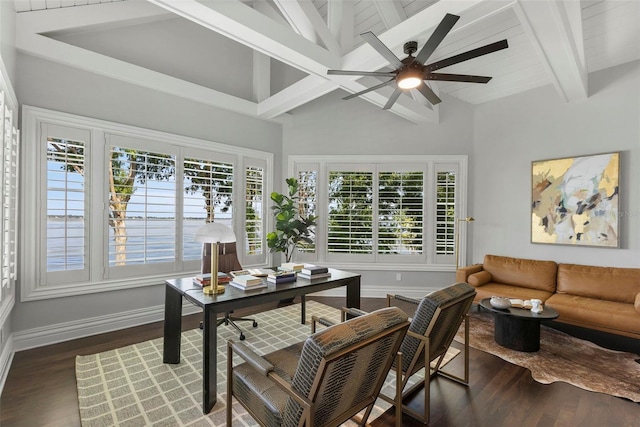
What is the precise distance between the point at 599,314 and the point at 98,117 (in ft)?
19.9

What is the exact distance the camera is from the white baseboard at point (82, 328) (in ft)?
10.2

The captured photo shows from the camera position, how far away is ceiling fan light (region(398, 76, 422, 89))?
2.66 m

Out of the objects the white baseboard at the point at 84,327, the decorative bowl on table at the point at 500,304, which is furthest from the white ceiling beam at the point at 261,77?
the decorative bowl on table at the point at 500,304

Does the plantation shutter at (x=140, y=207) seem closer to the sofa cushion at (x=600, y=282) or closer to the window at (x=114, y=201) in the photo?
the window at (x=114, y=201)

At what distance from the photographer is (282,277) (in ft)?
9.44

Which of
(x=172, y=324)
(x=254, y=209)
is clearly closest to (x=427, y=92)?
(x=254, y=209)

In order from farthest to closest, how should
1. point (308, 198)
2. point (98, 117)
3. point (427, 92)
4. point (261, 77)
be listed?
point (308, 198), point (261, 77), point (98, 117), point (427, 92)

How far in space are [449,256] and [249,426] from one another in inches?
169

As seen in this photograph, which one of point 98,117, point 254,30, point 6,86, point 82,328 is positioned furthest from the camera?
point 98,117

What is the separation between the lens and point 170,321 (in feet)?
9.06

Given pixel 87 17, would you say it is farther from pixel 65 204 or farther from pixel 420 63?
pixel 420 63

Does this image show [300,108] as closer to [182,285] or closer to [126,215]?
[126,215]

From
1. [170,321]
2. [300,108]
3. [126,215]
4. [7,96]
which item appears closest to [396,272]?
[300,108]

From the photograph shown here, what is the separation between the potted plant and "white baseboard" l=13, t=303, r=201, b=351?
6.07ft
